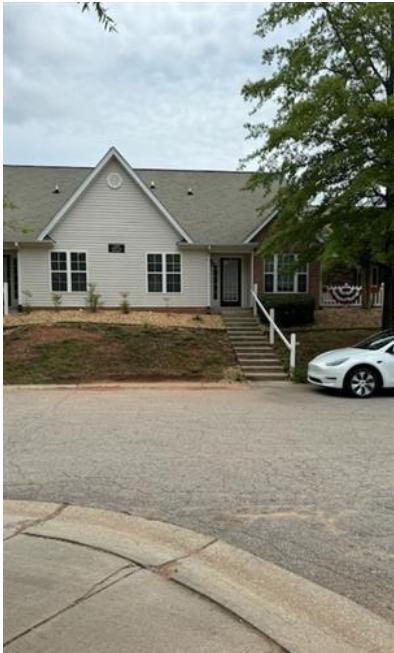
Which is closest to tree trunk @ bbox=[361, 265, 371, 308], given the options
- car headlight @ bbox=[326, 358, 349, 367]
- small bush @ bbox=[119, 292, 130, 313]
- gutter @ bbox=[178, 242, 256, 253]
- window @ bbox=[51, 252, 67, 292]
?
gutter @ bbox=[178, 242, 256, 253]

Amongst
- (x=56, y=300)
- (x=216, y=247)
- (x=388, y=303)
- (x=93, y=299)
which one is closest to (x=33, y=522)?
(x=388, y=303)

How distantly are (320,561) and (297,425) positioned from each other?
17.3 feet

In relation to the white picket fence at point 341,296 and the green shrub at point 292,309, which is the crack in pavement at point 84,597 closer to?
the green shrub at point 292,309

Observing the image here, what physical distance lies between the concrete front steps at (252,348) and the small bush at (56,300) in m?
6.80

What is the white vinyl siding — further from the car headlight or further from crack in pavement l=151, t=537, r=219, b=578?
crack in pavement l=151, t=537, r=219, b=578

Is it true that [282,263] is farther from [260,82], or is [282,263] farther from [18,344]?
[18,344]

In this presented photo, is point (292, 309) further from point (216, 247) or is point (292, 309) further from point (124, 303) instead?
point (124, 303)

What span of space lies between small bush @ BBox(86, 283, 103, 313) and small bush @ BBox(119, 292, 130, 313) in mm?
922

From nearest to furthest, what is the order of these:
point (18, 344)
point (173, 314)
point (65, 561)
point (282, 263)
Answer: point (65, 561) → point (18, 344) → point (173, 314) → point (282, 263)

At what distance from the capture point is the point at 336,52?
15969 millimetres

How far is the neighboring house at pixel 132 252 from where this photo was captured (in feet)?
76.3

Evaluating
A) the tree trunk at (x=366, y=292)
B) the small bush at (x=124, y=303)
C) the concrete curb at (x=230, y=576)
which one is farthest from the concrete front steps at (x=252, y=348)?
the concrete curb at (x=230, y=576)

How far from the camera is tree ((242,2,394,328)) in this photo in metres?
14.5

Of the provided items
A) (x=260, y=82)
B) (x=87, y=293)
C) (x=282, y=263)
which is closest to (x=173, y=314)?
(x=87, y=293)
